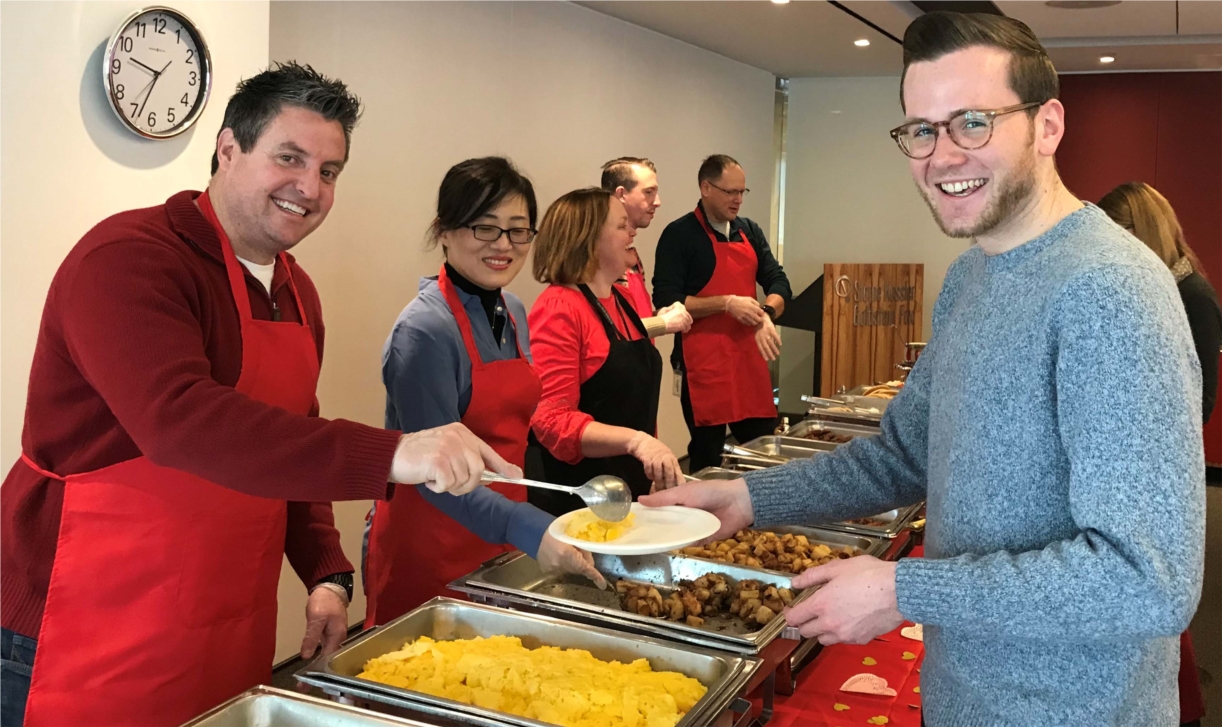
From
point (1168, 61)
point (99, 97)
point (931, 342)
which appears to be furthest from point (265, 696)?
point (1168, 61)

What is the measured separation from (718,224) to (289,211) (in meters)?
3.46

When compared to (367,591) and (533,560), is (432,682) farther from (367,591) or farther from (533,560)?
(367,591)

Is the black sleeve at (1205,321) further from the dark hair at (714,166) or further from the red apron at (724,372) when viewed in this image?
the dark hair at (714,166)

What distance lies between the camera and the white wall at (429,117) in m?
3.91

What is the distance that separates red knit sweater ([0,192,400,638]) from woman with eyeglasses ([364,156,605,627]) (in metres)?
0.58

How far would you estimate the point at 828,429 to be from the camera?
12.6ft

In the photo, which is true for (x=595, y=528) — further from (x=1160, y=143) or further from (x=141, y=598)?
(x=1160, y=143)

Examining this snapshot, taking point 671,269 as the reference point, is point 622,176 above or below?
above

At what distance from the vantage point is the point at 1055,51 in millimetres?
6836

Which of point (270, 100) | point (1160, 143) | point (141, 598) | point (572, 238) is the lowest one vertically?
point (141, 598)

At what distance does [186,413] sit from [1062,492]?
1.16 metres

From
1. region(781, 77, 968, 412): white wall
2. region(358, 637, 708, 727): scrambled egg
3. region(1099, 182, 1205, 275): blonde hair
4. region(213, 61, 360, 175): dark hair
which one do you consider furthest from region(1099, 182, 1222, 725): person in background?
region(781, 77, 968, 412): white wall

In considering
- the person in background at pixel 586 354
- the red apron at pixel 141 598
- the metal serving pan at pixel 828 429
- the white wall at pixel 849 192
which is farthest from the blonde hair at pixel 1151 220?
the white wall at pixel 849 192

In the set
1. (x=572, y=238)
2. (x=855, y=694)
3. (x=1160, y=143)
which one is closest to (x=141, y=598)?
(x=855, y=694)
